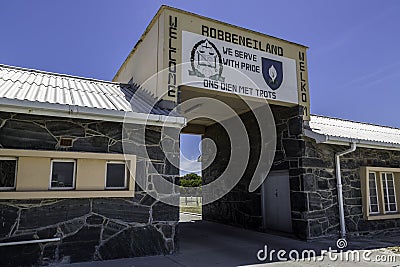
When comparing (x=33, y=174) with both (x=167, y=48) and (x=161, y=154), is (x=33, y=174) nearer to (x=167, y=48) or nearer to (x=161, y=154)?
(x=161, y=154)

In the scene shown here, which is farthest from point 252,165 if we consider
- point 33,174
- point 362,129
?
point 33,174

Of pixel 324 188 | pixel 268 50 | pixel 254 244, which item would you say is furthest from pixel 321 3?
pixel 254 244

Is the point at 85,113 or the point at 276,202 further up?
the point at 85,113

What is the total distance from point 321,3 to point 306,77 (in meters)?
1.95

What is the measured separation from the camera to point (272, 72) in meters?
7.70

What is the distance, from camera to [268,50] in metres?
7.76

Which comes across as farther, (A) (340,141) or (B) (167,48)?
(A) (340,141)

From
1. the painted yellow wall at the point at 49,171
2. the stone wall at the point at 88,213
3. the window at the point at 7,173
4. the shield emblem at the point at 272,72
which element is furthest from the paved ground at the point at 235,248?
the shield emblem at the point at 272,72

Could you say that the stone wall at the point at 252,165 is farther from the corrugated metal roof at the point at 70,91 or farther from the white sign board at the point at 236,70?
the corrugated metal roof at the point at 70,91

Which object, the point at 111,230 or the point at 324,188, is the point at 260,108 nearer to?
the point at 324,188

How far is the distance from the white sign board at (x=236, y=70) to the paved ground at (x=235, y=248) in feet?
11.7

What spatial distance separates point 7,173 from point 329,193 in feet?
24.1

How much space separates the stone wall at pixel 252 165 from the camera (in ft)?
26.3

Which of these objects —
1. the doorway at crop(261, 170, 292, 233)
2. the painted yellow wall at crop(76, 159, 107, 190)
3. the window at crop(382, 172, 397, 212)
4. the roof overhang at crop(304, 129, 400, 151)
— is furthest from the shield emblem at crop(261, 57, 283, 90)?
the window at crop(382, 172, 397, 212)
